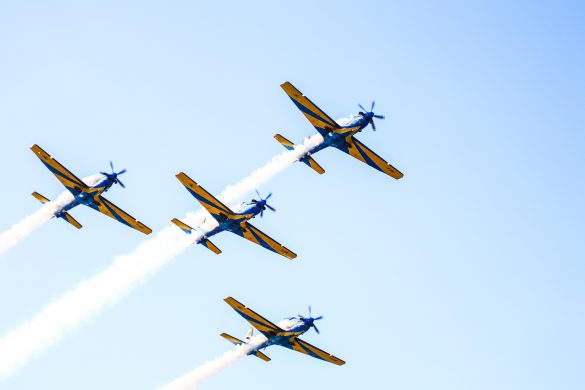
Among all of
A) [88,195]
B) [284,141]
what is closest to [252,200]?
[284,141]

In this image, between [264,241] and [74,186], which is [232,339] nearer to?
[264,241]

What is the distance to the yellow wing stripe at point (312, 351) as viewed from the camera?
114031 mm

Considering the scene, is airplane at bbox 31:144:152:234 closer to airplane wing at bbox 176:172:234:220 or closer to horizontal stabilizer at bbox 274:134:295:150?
airplane wing at bbox 176:172:234:220

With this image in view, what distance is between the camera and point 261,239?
114 meters

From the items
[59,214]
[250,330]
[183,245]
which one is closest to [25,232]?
[59,214]

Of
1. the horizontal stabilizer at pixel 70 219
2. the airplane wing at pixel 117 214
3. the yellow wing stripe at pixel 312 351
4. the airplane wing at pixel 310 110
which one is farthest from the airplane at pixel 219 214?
the yellow wing stripe at pixel 312 351

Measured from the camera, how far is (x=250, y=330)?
366 ft

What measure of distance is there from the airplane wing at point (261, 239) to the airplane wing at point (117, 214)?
8614 millimetres

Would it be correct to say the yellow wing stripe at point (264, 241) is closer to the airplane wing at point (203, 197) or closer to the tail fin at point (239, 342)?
the airplane wing at point (203, 197)

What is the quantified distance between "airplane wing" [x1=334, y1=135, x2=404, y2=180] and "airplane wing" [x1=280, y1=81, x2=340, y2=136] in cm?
281

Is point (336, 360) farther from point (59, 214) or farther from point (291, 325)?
point (59, 214)

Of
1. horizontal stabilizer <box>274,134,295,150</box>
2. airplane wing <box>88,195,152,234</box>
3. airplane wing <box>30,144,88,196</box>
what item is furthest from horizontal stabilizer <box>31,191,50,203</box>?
horizontal stabilizer <box>274,134,295,150</box>

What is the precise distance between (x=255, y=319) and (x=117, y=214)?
1550cm

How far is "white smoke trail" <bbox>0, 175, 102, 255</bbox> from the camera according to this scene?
110750 mm
